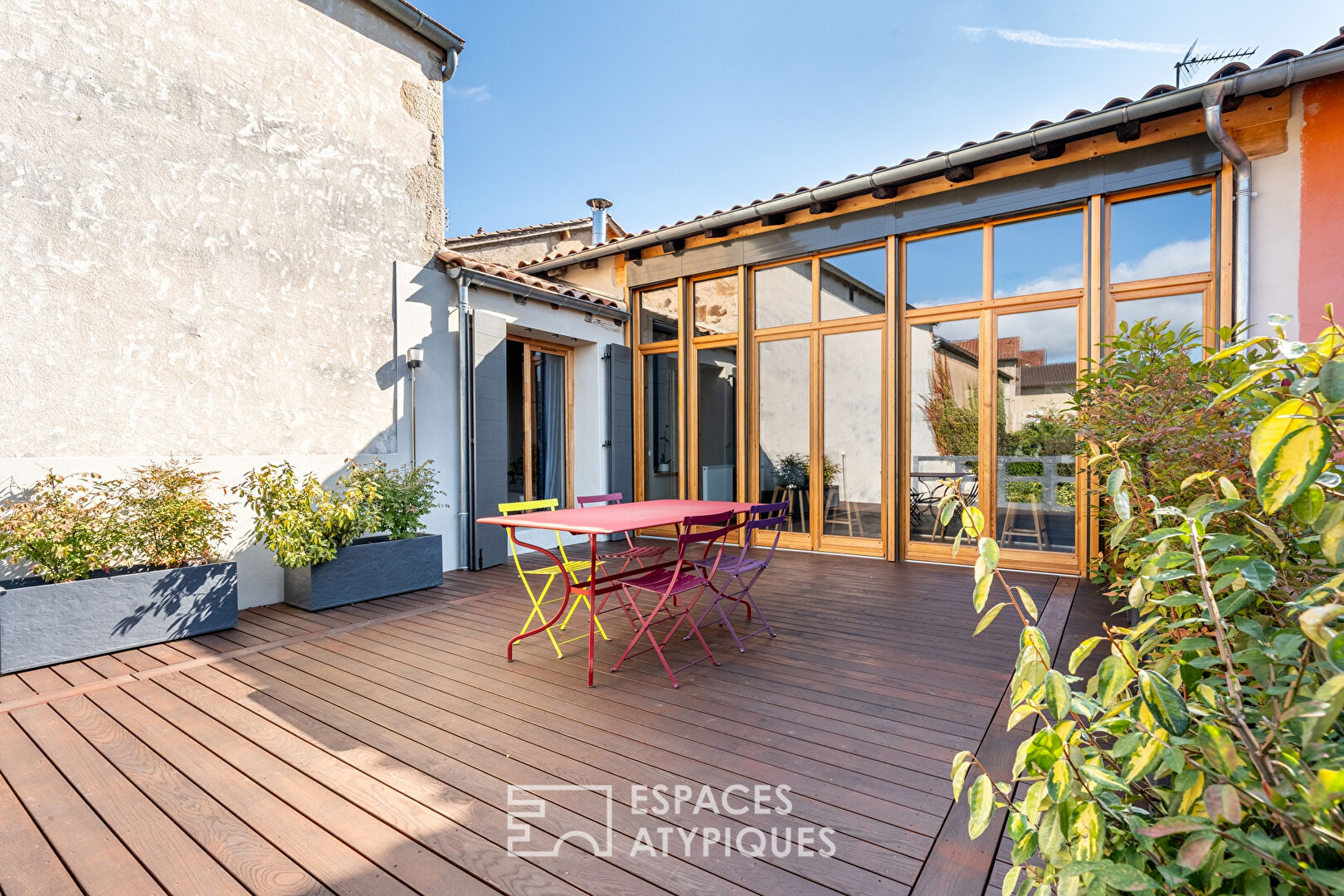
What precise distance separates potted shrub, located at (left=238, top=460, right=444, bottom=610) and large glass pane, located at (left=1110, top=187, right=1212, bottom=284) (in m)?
6.09

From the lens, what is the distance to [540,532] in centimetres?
720

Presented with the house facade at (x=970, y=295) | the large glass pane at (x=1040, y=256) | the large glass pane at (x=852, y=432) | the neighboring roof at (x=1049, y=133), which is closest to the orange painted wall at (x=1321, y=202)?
the house facade at (x=970, y=295)

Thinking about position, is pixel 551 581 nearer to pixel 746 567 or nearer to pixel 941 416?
pixel 746 567

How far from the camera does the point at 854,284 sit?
653cm

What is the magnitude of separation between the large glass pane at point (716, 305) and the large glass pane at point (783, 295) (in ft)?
0.98

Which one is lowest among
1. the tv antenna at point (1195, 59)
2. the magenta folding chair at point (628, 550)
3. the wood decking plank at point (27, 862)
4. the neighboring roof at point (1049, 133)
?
the wood decking plank at point (27, 862)

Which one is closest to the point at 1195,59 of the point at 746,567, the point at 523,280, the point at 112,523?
the point at 746,567

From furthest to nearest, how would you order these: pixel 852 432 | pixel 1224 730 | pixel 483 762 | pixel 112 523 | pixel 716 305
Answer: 1. pixel 716 305
2. pixel 852 432
3. pixel 112 523
4. pixel 483 762
5. pixel 1224 730

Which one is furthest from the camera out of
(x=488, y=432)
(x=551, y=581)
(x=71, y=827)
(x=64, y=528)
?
(x=488, y=432)

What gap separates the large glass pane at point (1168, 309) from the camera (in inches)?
195

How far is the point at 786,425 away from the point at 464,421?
10.8ft

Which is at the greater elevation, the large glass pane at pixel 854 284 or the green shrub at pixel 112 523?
the large glass pane at pixel 854 284

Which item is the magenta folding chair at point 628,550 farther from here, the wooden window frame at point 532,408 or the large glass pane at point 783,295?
the large glass pane at point 783,295

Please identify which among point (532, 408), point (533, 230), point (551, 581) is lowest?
point (551, 581)
